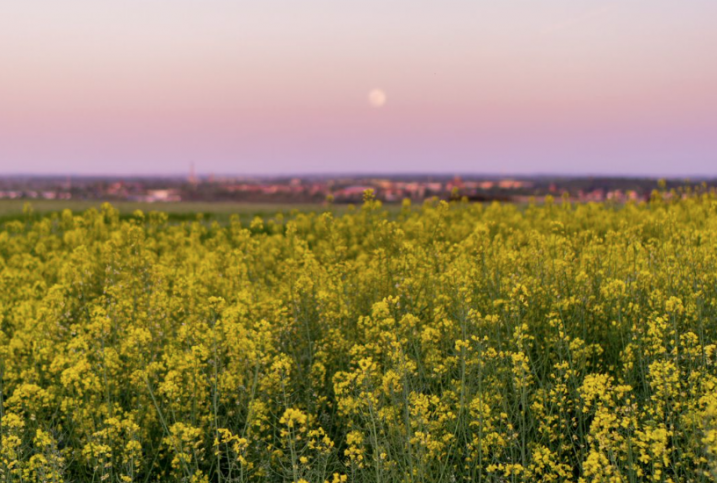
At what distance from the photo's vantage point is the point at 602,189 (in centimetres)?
2000

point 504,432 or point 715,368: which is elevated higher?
point 715,368

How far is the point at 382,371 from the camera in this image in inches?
224

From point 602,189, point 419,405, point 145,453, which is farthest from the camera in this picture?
point 602,189

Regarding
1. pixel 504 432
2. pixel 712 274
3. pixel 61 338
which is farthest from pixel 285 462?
pixel 712 274

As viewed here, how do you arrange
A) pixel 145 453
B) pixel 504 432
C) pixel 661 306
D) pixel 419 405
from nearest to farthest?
1. pixel 419 405
2. pixel 504 432
3. pixel 145 453
4. pixel 661 306

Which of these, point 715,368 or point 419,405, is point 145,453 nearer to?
point 419,405

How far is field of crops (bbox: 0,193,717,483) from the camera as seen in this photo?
158 inches

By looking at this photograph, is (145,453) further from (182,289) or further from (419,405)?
(419,405)

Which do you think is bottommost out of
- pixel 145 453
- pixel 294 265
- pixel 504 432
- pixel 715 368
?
pixel 145 453

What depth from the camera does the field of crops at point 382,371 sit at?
4012 mm

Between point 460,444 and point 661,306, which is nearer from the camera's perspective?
point 460,444

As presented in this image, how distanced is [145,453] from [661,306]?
185 inches

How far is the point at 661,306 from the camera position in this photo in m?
5.54

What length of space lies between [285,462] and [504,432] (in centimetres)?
167
